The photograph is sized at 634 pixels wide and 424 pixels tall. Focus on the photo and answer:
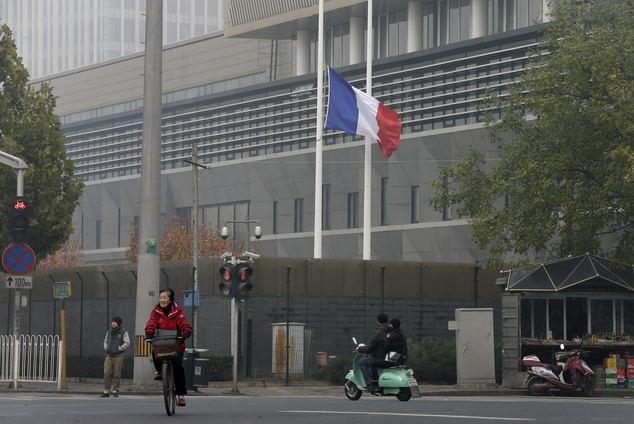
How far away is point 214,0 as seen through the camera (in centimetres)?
14138

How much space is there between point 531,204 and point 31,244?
1381 cm

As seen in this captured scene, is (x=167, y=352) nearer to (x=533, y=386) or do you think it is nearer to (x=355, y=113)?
(x=533, y=386)

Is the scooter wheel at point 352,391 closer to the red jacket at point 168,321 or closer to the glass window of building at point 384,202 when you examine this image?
the red jacket at point 168,321

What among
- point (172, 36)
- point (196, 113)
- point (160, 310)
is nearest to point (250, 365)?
point (160, 310)

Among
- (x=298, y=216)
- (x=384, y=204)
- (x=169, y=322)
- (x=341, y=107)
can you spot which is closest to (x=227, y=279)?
(x=169, y=322)

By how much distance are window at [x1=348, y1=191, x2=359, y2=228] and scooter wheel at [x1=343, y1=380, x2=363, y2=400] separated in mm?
41937

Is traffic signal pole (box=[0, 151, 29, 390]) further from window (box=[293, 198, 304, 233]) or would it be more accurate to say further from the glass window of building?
window (box=[293, 198, 304, 233])

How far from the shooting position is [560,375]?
26.5 meters

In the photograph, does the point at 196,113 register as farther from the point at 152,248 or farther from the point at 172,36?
the point at 172,36

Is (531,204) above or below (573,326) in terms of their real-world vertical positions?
above

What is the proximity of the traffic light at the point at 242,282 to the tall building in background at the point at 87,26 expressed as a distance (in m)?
109

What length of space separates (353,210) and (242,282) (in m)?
37.8

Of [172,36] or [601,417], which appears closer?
[601,417]

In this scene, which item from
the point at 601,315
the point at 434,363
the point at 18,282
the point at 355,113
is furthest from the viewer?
the point at 355,113
